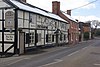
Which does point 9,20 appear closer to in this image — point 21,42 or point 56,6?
point 21,42

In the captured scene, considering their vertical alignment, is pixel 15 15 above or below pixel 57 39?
above

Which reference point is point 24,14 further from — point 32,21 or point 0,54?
point 0,54

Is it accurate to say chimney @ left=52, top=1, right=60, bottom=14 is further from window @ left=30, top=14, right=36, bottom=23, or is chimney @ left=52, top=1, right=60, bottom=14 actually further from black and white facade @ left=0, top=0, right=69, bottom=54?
window @ left=30, top=14, right=36, bottom=23

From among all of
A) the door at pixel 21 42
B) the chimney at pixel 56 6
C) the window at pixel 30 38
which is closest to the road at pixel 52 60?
the door at pixel 21 42

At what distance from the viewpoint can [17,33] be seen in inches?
1037

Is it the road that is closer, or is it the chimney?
the road

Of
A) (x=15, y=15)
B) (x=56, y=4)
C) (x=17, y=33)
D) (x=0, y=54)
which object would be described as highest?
(x=56, y=4)

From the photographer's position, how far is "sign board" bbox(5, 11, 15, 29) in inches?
1033

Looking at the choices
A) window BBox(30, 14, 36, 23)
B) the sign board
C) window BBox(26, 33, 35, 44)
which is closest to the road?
the sign board

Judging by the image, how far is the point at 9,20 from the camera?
26.4 metres

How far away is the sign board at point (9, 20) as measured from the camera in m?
26.2

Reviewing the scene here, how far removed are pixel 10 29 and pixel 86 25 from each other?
9937 cm

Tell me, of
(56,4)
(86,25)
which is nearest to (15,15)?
(56,4)

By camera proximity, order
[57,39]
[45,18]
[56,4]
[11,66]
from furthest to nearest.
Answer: [56,4], [57,39], [45,18], [11,66]
